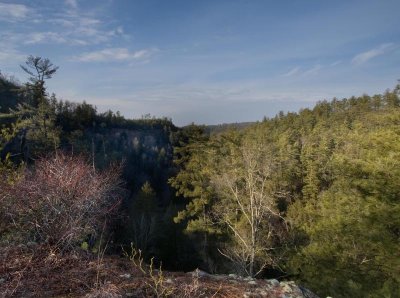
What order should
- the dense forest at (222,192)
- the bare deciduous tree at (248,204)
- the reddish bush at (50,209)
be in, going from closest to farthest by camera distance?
the reddish bush at (50,209), the dense forest at (222,192), the bare deciduous tree at (248,204)

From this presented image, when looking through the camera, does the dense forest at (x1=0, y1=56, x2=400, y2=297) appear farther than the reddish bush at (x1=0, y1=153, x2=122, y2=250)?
Yes

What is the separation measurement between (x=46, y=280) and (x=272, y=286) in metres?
2.69

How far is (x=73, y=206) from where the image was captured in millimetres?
5383

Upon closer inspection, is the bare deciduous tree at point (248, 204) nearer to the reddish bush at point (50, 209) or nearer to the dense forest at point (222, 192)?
the dense forest at point (222, 192)

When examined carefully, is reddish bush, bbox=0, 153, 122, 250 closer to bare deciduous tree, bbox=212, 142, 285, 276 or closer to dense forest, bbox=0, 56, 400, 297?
dense forest, bbox=0, 56, 400, 297

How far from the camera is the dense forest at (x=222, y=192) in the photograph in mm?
6531

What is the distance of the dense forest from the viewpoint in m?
6.53

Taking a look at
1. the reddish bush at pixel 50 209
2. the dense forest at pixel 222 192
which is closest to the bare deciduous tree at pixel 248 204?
the dense forest at pixel 222 192

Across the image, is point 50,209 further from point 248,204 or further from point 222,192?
point 222,192

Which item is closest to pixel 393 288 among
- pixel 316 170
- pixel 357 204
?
pixel 357 204

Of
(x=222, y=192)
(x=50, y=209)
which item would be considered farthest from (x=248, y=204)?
(x=50, y=209)

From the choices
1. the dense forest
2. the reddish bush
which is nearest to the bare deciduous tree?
the dense forest

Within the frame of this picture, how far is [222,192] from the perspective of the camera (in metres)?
19.4

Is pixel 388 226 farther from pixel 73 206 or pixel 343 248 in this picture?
pixel 73 206
